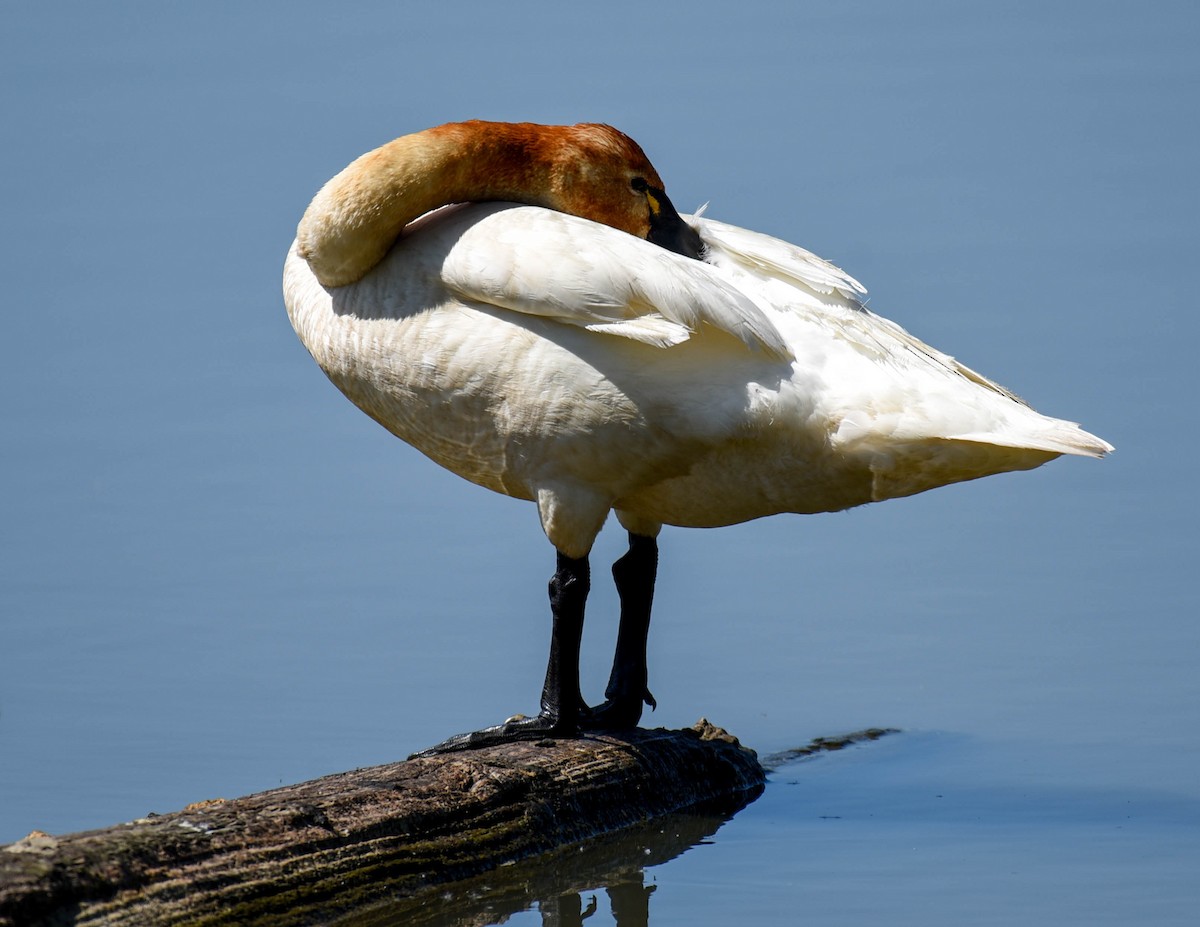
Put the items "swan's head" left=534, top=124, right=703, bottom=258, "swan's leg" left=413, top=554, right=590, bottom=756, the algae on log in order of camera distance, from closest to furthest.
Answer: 1. the algae on log
2. "swan's leg" left=413, top=554, right=590, bottom=756
3. "swan's head" left=534, top=124, right=703, bottom=258

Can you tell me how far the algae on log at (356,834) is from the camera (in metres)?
4.48

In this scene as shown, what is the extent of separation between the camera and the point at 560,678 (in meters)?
6.27

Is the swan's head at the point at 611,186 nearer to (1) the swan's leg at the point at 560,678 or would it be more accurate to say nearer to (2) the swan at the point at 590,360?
(2) the swan at the point at 590,360

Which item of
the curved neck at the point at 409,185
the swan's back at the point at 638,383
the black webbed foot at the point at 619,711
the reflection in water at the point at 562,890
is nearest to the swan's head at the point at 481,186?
the curved neck at the point at 409,185

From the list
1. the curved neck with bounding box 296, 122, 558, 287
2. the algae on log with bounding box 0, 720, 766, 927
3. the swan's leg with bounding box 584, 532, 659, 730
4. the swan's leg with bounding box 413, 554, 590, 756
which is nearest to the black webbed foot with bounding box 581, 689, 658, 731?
the swan's leg with bounding box 584, 532, 659, 730

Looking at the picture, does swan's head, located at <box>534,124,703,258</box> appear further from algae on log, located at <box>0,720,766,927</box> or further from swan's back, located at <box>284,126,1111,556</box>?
algae on log, located at <box>0,720,766,927</box>

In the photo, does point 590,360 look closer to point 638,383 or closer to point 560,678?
point 638,383

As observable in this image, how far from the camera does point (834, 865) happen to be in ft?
19.2

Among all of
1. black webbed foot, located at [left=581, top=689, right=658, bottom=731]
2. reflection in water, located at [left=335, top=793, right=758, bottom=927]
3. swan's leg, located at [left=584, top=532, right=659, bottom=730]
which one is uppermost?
swan's leg, located at [left=584, top=532, right=659, bottom=730]

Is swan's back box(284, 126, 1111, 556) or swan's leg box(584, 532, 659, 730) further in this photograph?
swan's leg box(584, 532, 659, 730)

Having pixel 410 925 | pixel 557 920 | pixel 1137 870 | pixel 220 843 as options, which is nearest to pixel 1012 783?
pixel 1137 870

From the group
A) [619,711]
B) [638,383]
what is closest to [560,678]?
[619,711]

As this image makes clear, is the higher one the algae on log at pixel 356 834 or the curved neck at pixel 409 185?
the curved neck at pixel 409 185

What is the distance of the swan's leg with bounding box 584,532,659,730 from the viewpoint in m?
6.79
